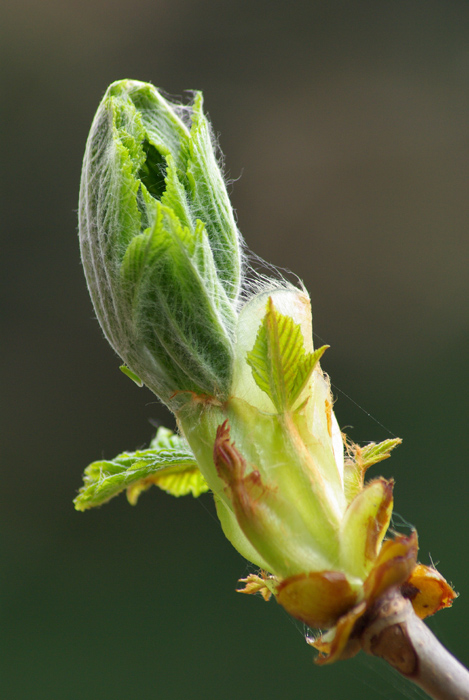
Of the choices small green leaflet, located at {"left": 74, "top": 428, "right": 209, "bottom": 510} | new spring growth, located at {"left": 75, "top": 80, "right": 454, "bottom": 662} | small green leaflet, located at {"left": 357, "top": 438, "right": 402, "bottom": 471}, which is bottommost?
small green leaflet, located at {"left": 74, "top": 428, "right": 209, "bottom": 510}

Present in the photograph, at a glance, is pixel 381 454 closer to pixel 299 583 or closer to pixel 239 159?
pixel 299 583

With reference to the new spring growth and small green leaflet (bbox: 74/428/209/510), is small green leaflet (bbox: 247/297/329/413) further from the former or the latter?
small green leaflet (bbox: 74/428/209/510)

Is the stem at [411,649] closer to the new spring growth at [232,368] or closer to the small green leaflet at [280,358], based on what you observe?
the new spring growth at [232,368]

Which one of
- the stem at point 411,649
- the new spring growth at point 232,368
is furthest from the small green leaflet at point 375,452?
the stem at point 411,649

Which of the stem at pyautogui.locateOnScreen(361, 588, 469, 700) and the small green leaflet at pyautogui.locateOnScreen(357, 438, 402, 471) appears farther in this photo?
the small green leaflet at pyautogui.locateOnScreen(357, 438, 402, 471)

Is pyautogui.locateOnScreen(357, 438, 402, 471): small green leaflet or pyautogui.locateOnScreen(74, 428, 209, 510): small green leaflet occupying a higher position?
pyautogui.locateOnScreen(357, 438, 402, 471): small green leaflet

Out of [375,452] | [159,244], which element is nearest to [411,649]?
[375,452]

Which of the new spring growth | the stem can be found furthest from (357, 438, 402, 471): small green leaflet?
the stem

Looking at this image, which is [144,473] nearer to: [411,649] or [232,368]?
[232,368]

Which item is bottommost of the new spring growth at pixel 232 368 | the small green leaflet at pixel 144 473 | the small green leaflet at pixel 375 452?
the small green leaflet at pixel 144 473
